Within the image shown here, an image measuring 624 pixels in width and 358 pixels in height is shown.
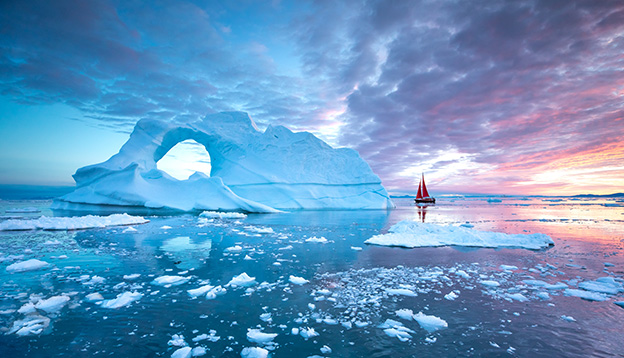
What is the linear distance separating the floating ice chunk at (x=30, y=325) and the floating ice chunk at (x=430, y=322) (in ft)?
13.7

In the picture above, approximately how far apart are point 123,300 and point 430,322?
3998 mm

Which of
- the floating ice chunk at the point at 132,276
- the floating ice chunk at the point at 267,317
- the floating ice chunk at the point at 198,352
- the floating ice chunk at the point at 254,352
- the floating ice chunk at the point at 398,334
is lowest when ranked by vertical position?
the floating ice chunk at the point at 132,276

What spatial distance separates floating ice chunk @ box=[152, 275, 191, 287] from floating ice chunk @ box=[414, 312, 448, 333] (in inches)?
149

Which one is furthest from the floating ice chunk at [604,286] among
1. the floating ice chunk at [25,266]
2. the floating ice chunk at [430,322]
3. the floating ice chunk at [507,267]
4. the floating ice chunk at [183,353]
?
the floating ice chunk at [25,266]

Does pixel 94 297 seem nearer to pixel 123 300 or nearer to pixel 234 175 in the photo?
pixel 123 300

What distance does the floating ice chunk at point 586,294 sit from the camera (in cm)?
421

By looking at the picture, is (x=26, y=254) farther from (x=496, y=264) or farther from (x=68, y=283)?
(x=496, y=264)

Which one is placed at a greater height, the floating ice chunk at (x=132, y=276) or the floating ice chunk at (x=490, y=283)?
the floating ice chunk at (x=490, y=283)

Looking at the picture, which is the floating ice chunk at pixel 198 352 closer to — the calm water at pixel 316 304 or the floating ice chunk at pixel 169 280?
the calm water at pixel 316 304

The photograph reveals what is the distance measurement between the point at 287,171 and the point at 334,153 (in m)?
6.54

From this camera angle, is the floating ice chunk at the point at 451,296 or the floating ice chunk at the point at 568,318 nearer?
the floating ice chunk at the point at 568,318

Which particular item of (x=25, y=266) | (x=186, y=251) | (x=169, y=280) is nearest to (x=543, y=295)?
(x=169, y=280)

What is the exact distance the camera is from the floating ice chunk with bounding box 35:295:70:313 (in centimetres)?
362

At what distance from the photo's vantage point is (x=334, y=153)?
104 ft
